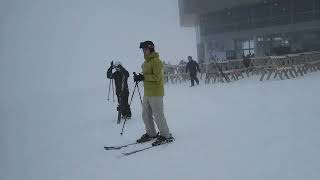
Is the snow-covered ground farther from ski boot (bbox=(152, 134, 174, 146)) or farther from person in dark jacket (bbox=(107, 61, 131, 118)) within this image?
person in dark jacket (bbox=(107, 61, 131, 118))

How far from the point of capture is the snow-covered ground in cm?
558

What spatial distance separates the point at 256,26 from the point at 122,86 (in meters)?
22.2

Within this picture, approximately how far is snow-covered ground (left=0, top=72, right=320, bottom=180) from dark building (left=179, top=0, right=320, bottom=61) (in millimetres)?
17730

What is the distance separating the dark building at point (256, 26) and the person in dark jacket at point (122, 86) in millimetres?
19182

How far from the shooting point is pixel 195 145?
705 cm

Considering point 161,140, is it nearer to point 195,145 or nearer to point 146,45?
point 195,145

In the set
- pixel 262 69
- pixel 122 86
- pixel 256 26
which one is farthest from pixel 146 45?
pixel 256 26

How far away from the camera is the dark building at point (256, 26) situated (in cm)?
2906

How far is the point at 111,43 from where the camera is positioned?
17725 centimetres

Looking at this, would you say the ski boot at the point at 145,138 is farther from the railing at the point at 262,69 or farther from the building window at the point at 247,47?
the building window at the point at 247,47

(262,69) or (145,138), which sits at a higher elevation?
(262,69)

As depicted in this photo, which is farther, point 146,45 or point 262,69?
point 262,69

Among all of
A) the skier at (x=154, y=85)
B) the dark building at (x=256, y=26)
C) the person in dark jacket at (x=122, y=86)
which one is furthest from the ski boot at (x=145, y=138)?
the dark building at (x=256, y=26)

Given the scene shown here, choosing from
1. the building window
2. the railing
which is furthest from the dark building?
the railing
